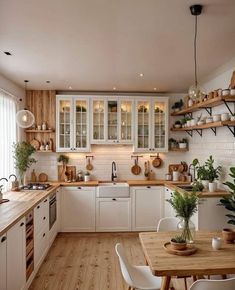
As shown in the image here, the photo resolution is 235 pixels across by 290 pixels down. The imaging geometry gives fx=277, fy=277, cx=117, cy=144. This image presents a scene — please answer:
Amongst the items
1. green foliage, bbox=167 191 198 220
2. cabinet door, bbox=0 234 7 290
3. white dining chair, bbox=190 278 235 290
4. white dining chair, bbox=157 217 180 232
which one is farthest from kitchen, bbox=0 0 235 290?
white dining chair, bbox=157 217 180 232

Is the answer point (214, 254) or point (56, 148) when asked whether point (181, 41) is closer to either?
point (214, 254)

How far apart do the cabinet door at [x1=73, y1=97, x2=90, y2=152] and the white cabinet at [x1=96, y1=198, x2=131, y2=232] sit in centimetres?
112

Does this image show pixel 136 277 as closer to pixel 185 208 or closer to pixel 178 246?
pixel 178 246

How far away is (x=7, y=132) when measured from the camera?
14.6 feet

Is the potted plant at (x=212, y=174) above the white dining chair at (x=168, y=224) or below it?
above

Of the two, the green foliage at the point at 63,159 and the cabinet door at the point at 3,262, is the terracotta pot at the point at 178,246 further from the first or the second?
the green foliage at the point at 63,159

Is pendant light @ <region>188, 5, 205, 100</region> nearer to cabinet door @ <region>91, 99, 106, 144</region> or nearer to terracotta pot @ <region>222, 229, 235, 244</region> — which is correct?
terracotta pot @ <region>222, 229, 235, 244</region>

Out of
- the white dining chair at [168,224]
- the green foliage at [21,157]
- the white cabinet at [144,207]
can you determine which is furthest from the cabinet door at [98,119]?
the white dining chair at [168,224]

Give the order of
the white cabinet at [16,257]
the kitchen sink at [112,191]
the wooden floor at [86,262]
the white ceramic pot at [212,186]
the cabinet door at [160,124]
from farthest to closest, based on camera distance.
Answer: the cabinet door at [160,124] < the kitchen sink at [112,191] < the white ceramic pot at [212,186] < the wooden floor at [86,262] < the white cabinet at [16,257]

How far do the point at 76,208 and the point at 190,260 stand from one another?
3.33 metres

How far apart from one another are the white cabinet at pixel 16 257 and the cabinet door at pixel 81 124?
8.36ft

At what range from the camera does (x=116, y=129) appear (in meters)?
5.40

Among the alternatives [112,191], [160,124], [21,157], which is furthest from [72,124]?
[160,124]

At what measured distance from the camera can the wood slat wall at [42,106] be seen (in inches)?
213
